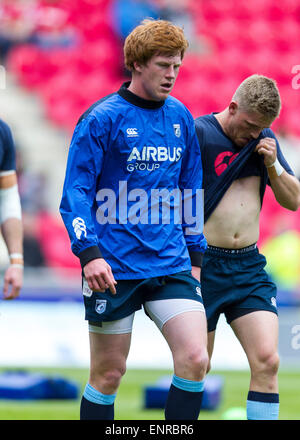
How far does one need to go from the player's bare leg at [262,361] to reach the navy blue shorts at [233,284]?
133mm

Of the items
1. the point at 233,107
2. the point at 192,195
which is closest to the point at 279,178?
the point at 233,107

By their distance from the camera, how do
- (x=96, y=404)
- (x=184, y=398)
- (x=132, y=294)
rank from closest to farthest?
1. (x=184, y=398)
2. (x=132, y=294)
3. (x=96, y=404)

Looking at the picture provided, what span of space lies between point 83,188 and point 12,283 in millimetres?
865

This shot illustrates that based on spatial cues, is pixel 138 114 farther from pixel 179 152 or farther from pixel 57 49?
pixel 57 49

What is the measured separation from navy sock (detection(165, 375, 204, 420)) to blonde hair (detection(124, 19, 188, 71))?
154 centimetres

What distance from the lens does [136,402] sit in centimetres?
739

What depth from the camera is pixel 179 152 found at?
4340mm

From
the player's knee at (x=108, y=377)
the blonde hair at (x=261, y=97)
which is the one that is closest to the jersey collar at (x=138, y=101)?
the blonde hair at (x=261, y=97)

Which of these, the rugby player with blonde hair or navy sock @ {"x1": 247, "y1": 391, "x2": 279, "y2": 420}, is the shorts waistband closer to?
the rugby player with blonde hair

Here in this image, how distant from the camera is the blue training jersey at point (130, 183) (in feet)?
13.6

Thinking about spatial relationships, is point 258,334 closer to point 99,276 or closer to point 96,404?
point 96,404

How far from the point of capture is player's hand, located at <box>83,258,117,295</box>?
12.9ft

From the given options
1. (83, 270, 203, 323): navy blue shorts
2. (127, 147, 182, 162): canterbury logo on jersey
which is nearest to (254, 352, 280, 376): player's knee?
(83, 270, 203, 323): navy blue shorts

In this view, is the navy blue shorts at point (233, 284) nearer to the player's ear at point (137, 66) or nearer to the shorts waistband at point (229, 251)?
the shorts waistband at point (229, 251)
